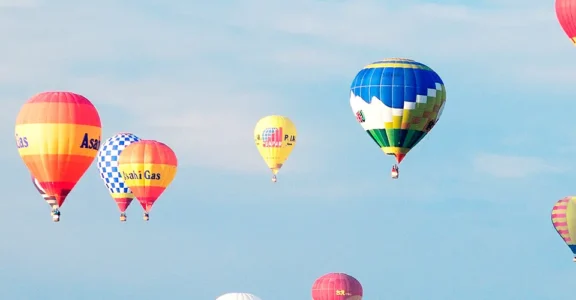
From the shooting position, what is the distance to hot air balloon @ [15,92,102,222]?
68.6 meters

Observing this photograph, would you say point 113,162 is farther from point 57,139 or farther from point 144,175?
point 57,139

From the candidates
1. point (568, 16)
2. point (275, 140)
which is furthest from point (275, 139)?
point (568, 16)

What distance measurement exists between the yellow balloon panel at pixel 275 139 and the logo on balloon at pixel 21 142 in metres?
23.0

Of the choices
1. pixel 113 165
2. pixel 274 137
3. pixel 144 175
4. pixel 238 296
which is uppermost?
pixel 274 137

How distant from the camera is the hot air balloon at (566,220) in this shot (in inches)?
3546

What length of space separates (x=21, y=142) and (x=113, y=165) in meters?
16.1

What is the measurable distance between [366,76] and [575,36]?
27.7 ft

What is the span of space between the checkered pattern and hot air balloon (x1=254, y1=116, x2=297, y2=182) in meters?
7.21

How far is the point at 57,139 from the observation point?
6844 centimetres

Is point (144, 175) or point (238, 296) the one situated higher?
point (144, 175)

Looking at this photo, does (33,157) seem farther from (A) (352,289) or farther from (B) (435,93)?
(A) (352,289)

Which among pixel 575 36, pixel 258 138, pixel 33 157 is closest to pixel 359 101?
pixel 575 36

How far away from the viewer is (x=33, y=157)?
226ft

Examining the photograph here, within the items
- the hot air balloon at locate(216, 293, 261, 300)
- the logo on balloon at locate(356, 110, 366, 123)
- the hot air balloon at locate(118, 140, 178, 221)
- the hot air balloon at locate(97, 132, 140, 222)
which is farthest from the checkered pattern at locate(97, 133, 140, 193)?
the logo on balloon at locate(356, 110, 366, 123)
